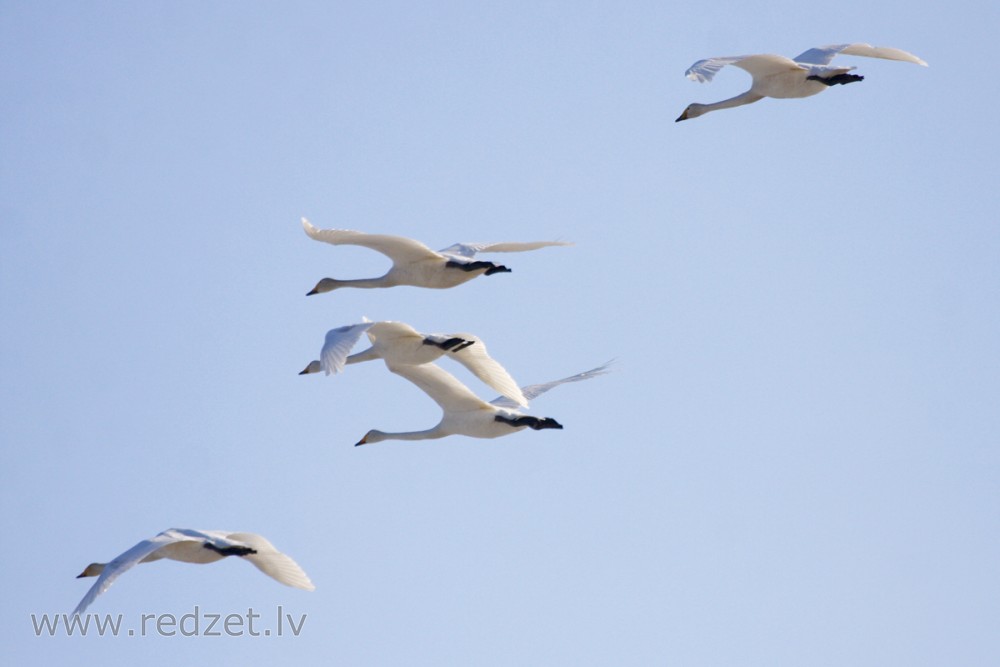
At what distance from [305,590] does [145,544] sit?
2.20m

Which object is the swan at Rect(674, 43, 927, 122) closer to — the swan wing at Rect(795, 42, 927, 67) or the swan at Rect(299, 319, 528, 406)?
the swan wing at Rect(795, 42, 927, 67)

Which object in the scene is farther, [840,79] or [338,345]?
[840,79]

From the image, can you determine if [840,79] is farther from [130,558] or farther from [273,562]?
[130,558]

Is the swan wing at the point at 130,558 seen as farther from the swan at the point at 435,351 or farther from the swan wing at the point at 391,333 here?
the swan wing at the point at 391,333

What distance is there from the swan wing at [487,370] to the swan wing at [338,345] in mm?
2988

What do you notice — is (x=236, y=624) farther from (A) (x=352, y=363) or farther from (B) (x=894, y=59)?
(B) (x=894, y=59)

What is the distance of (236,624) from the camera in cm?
2594

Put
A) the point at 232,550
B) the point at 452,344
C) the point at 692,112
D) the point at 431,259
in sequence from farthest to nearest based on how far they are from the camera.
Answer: the point at 692,112 → the point at 431,259 → the point at 452,344 → the point at 232,550

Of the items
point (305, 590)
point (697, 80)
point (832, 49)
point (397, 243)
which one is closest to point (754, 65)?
point (832, 49)

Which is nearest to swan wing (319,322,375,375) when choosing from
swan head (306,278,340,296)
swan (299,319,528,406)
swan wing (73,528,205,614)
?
swan (299,319,528,406)

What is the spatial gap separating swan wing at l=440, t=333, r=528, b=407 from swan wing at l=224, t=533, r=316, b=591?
4.48 metres

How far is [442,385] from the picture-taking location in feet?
107

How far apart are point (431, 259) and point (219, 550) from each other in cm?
570

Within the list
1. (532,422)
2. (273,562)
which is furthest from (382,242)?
(273,562)
